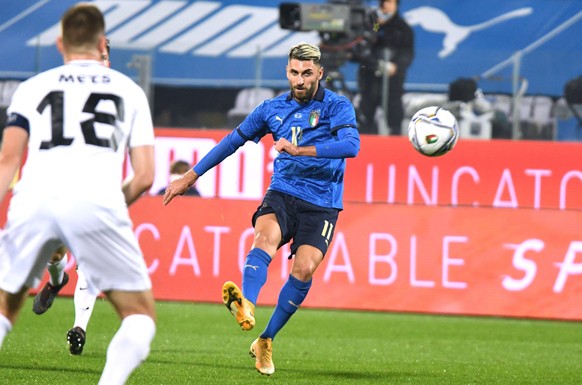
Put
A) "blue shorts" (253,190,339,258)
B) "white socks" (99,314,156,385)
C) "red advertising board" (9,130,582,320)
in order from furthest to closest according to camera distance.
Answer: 1. "red advertising board" (9,130,582,320)
2. "blue shorts" (253,190,339,258)
3. "white socks" (99,314,156,385)

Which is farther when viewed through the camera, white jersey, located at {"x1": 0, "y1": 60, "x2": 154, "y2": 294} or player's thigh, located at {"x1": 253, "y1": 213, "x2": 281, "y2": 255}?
player's thigh, located at {"x1": 253, "y1": 213, "x2": 281, "y2": 255}

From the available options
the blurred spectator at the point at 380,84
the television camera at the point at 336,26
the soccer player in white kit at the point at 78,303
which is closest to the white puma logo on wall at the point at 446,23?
the blurred spectator at the point at 380,84

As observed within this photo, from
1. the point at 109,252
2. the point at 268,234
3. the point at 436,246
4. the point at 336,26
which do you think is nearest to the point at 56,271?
the point at 268,234

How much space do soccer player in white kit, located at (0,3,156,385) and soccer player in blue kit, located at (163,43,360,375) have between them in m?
2.83

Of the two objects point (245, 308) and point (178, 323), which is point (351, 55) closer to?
point (178, 323)

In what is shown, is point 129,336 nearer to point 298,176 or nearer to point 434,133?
point 298,176

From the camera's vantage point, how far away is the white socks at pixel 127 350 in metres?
4.82

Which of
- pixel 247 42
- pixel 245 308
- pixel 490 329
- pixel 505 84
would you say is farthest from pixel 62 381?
pixel 247 42

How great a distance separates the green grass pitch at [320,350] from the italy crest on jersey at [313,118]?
173cm

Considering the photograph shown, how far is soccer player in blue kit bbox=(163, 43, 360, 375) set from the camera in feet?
25.8

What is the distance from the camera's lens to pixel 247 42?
1823cm

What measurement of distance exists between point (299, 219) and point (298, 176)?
306mm

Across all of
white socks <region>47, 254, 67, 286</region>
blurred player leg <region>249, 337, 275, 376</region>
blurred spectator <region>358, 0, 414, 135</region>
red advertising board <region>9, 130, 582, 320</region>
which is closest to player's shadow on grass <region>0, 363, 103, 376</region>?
white socks <region>47, 254, 67, 286</region>

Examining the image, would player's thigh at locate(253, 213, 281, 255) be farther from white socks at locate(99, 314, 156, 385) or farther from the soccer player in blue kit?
white socks at locate(99, 314, 156, 385)
